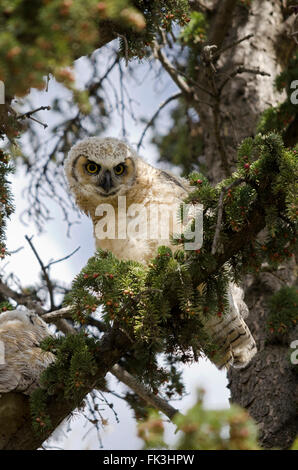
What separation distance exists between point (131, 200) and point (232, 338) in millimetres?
1120

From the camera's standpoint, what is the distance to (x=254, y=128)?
4594 mm

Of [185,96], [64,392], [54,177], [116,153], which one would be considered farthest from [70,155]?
[64,392]

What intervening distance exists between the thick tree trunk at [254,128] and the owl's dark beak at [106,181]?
0.84 m

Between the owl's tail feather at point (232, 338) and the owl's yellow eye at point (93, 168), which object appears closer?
the owl's tail feather at point (232, 338)

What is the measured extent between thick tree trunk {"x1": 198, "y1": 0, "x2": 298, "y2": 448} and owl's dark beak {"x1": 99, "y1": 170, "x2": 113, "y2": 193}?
32.9 inches

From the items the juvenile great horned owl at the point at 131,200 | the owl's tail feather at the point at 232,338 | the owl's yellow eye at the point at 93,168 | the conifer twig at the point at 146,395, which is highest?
the owl's yellow eye at the point at 93,168

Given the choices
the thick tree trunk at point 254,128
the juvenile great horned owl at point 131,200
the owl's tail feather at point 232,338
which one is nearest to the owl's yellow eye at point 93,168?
the juvenile great horned owl at point 131,200

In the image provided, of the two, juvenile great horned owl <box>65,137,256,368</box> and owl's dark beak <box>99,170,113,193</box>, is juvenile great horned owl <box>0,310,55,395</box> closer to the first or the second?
juvenile great horned owl <box>65,137,256,368</box>

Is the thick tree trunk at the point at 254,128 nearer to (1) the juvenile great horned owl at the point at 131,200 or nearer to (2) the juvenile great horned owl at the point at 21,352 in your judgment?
(1) the juvenile great horned owl at the point at 131,200

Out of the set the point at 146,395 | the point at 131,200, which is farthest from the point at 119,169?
the point at 146,395

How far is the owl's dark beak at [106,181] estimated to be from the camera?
3684 mm

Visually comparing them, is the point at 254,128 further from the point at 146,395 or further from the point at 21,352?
the point at 21,352

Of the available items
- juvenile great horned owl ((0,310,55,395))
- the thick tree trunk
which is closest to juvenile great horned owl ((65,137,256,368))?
the thick tree trunk
